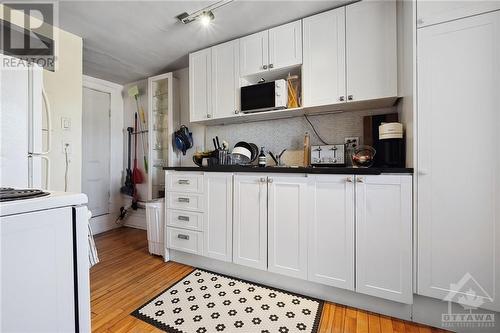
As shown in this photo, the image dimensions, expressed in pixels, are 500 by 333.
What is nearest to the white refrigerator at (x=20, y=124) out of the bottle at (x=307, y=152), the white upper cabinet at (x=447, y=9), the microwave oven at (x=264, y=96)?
the microwave oven at (x=264, y=96)

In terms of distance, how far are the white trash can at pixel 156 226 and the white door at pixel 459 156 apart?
229 cm

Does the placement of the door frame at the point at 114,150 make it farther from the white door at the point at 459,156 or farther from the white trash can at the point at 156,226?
the white door at the point at 459,156

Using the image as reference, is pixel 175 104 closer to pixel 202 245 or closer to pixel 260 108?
pixel 260 108

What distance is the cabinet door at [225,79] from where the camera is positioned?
2.33 metres

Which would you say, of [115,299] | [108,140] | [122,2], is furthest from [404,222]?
[108,140]

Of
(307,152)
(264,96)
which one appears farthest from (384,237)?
(264,96)

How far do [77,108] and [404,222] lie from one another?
122 inches

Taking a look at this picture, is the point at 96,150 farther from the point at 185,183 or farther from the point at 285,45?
the point at 285,45

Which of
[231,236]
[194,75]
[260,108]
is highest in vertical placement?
[194,75]

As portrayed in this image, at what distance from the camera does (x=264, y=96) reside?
2.14 meters

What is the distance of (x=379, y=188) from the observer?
4.79ft

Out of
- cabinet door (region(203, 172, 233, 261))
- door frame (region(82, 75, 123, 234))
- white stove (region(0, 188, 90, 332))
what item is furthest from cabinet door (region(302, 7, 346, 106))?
door frame (region(82, 75, 123, 234))

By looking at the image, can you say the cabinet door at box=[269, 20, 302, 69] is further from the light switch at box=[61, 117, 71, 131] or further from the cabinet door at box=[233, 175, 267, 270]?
the light switch at box=[61, 117, 71, 131]

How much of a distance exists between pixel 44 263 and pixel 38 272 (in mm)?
24
